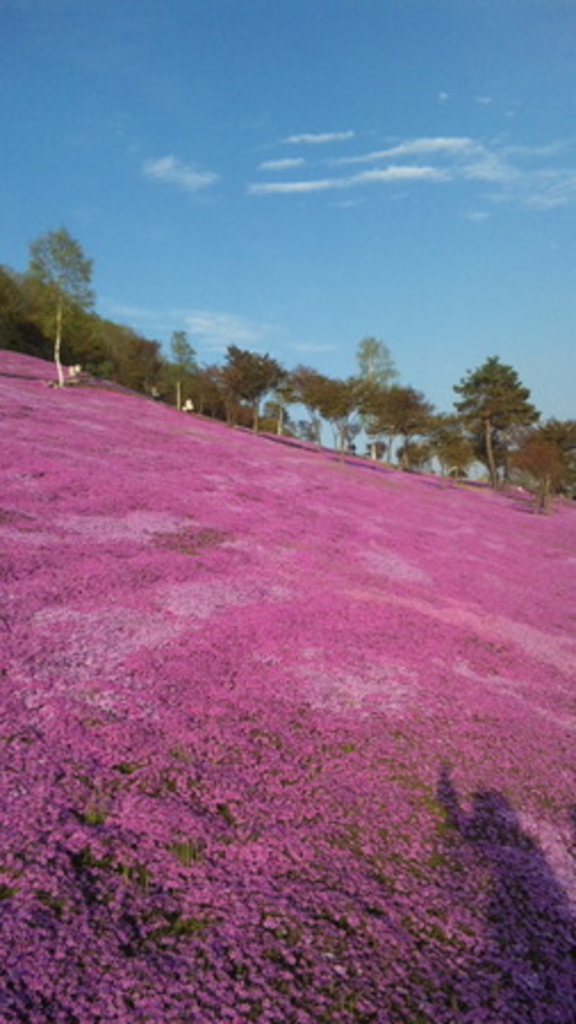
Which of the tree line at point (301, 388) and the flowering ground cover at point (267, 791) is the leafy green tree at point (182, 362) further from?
the flowering ground cover at point (267, 791)

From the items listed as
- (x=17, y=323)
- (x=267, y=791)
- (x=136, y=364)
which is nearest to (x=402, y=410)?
(x=136, y=364)

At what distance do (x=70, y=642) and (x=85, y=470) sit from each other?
12.3 meters

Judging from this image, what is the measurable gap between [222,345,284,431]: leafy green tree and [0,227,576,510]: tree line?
0.12 meters

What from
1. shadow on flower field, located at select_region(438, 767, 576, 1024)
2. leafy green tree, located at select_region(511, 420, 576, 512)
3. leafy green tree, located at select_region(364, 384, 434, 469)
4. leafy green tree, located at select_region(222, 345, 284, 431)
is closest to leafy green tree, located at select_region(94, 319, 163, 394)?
leafy green tree, located at select_region(222, 345, 284, 431)

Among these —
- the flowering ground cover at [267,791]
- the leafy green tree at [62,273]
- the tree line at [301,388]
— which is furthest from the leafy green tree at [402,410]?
the flowering ground cover at [267,791]

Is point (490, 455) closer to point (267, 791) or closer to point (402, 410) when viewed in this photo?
point (402, 410)

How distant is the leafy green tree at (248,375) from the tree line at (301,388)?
118mm

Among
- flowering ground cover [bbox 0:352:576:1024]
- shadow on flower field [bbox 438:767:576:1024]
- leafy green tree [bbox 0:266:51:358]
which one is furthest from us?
leafy green tree [bbox 0:266:51:358]

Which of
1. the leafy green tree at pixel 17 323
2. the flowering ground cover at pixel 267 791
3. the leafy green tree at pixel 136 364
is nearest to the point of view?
the flowering ground cover at pixel 267 791

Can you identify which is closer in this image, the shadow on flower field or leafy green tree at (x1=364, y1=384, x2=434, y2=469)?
the shadow on flower field

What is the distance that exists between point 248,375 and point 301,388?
19.4 meters

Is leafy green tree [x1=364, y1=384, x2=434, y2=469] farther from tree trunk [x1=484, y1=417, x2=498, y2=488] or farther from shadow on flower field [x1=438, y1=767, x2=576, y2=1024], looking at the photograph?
shadow on flower field [x1=438, y1=767, x2=576, y2=1024]

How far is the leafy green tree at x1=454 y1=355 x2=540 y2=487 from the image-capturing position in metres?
75.9

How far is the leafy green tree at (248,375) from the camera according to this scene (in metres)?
62.0
